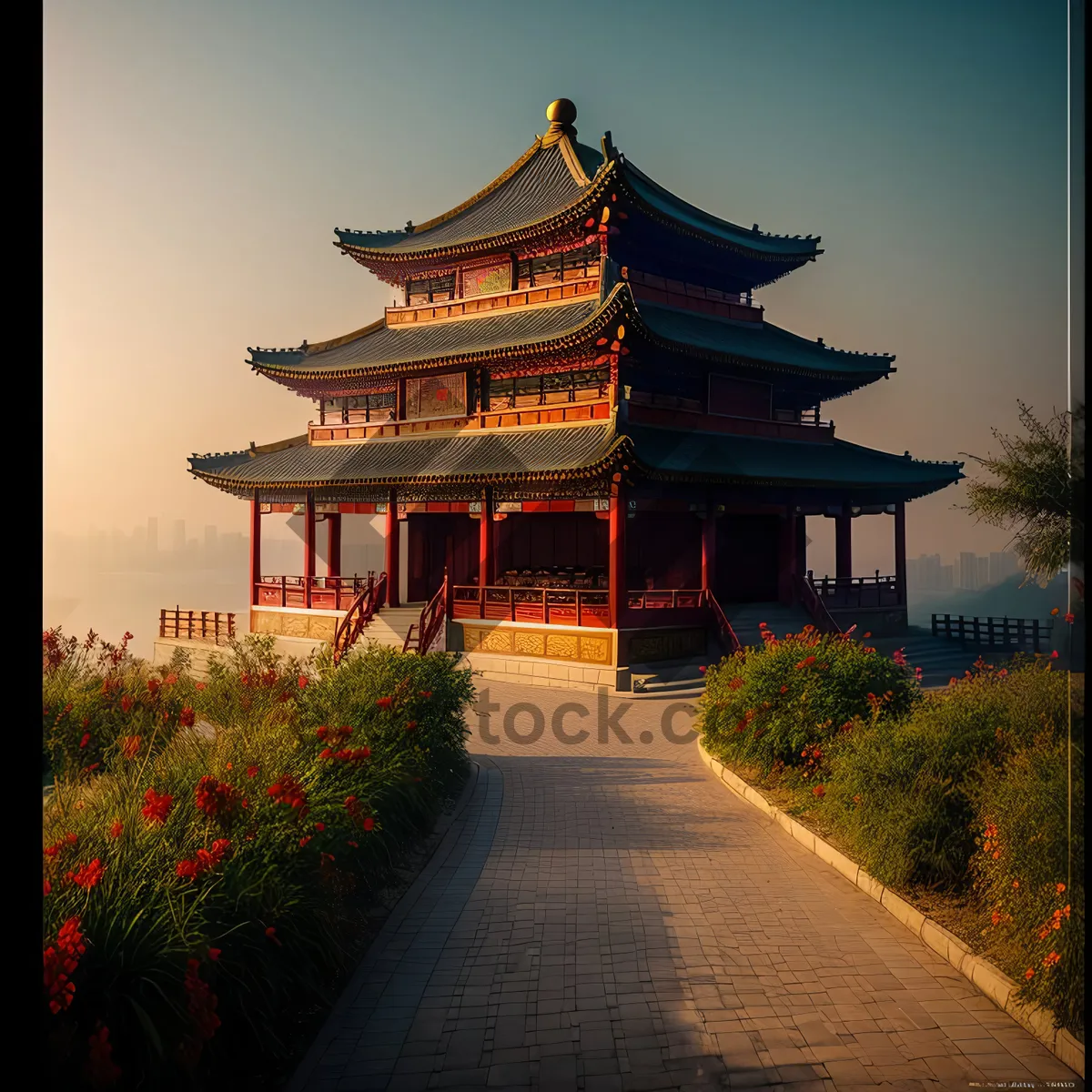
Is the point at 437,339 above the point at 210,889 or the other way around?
above

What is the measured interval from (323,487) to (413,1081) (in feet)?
64.9

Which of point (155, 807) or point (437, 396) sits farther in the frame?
point (437, 396)

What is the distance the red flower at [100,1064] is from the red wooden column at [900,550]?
75.3ft

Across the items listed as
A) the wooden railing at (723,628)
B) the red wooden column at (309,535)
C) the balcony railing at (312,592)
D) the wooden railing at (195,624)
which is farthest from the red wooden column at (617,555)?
the wooden railing at (195,624)

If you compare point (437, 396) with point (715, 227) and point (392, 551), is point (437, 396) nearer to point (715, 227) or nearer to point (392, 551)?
point (392, 551)

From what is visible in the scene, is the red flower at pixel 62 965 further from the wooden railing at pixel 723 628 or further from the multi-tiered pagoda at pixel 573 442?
the wooden railing at pixel 723 628

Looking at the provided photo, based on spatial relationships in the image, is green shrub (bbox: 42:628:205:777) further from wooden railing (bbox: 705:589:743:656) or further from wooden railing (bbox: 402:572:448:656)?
wooden railing (bbox: 705:589:743:656)

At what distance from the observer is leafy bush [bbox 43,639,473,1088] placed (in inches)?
148

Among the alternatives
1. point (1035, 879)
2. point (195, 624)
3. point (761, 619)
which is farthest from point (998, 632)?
point (195, 624)

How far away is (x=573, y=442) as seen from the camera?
61.4ft

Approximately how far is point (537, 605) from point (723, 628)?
14.2 ft

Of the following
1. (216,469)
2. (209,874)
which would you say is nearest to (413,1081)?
(209,874)

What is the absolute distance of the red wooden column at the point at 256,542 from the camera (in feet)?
79.5

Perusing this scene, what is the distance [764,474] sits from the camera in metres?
19.6
